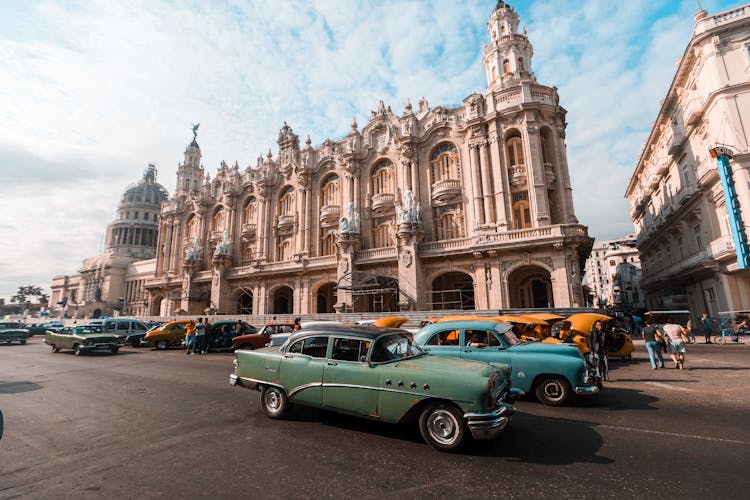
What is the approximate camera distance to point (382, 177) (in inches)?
1273

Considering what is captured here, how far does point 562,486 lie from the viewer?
3.83 m

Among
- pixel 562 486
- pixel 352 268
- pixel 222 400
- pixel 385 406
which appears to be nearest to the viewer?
pixel 562 486

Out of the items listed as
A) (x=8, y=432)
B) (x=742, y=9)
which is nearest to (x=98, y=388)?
(x=8, y=432)

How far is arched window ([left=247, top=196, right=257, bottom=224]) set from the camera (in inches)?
1569

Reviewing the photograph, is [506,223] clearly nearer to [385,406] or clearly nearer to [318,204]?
[318,204]

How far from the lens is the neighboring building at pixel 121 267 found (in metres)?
71.2

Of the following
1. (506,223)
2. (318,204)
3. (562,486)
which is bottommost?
(562,486)

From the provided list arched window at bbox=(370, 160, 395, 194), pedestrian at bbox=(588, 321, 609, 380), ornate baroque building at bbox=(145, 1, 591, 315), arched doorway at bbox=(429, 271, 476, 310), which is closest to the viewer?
pedestrian at bbox=(588, 321, 609, 380)

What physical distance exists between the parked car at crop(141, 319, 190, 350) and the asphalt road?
13.4 metres

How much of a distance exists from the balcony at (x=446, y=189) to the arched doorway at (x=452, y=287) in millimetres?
6093

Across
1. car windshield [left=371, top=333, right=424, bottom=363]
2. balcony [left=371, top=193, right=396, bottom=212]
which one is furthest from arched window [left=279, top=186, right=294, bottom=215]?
car windshield [left=371, top=333, right=424, bottom=363]

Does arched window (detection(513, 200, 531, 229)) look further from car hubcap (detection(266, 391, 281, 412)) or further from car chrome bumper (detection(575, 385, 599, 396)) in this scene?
car hubcap (detection(266, 391, 281, 412))

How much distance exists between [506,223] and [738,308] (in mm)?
14859

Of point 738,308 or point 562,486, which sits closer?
point 562,486
